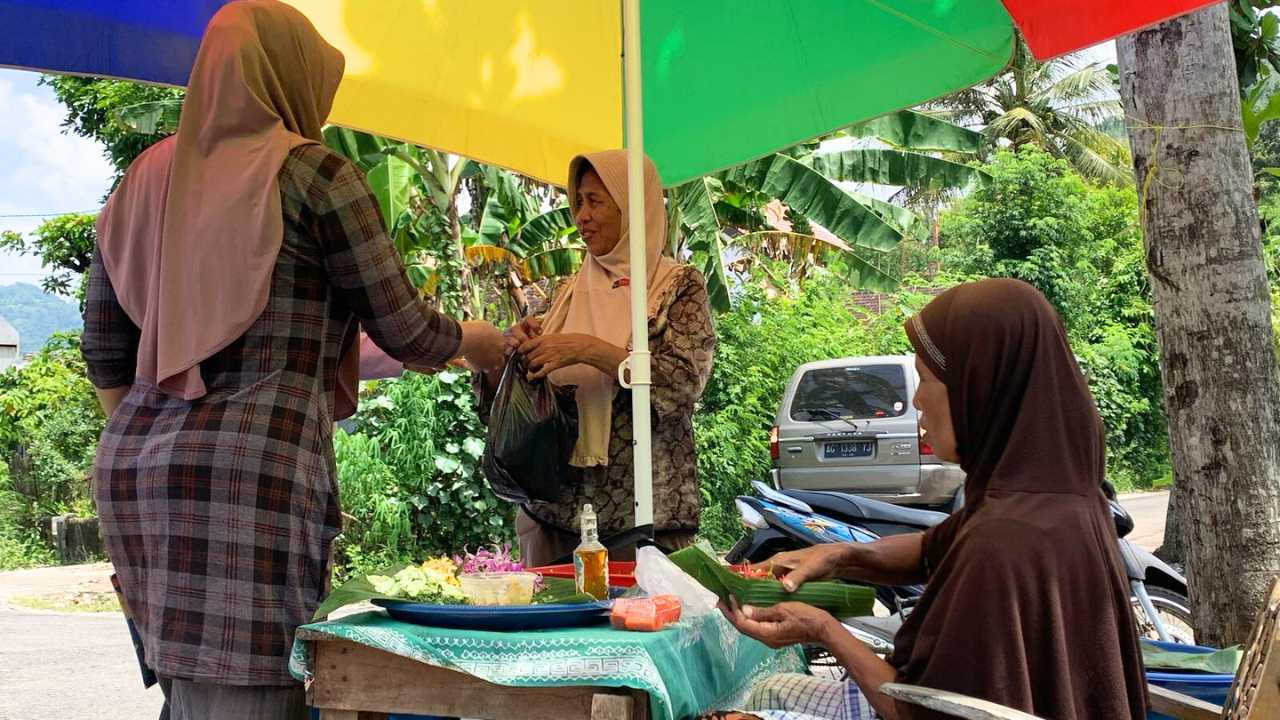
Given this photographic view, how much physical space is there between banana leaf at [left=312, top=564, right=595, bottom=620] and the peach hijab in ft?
2.65

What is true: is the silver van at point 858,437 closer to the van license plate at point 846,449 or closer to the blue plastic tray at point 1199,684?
the van license plate at point 846,449

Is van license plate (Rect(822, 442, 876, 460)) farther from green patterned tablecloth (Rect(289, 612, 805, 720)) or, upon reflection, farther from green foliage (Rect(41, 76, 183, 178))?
green patterned tablecloth (Rect(289, 612, 805, 720))

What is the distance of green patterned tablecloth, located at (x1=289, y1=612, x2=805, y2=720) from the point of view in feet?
6.33

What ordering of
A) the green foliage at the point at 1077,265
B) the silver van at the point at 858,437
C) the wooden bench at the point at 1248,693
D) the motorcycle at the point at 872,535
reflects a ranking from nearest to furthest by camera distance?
the wooden bench at the point at 1248,693, the motorcycle at the point at 872,535, the silver van at the point at 858,437, the green foliage at the point at 1077,265

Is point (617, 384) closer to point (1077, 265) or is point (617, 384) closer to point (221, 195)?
point (221, 195)

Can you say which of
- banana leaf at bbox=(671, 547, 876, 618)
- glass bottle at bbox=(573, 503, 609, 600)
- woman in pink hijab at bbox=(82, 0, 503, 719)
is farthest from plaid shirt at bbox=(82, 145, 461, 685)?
banana leaf at bbox=(671, 547, 876, 618)

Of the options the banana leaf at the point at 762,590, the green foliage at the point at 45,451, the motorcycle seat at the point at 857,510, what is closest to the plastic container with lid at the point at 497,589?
the banana leaf at the point at 762,590

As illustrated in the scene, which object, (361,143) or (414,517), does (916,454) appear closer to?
(414,517)

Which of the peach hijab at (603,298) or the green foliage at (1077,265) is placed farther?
the green foliage at (1077,265)

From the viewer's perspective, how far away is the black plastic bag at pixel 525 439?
3014 mm

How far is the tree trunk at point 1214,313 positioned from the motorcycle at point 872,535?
172cm

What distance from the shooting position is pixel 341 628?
6.59ft

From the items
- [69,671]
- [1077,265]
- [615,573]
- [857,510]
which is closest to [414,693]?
[615,573]

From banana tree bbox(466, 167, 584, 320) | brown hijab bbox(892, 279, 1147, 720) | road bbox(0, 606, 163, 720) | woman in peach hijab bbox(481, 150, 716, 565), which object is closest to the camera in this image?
brown hijab bbox(892, 279, 1147, 720)
